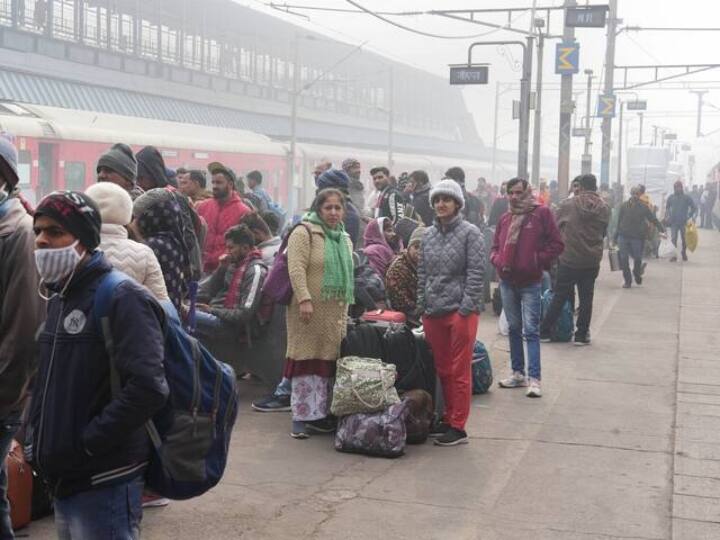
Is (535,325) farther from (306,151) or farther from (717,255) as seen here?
(306,151)

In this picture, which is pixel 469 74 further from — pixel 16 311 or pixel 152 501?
pixel 16 311

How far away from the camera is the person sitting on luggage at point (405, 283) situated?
822 centimetres

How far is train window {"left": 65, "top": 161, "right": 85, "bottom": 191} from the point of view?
67.0 ft

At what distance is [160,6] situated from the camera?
3875 centimetres

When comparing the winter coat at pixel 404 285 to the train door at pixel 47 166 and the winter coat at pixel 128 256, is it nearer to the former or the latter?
the winter coat at pixel 128 256

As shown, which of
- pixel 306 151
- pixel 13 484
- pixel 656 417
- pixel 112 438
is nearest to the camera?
pixel 112 438

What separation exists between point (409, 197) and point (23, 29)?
63.8ft

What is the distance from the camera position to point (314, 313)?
716cm

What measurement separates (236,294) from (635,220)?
10635mm

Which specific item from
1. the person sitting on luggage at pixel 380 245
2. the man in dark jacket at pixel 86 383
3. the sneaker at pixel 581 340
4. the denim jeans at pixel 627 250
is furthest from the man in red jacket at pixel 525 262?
the denim jeans at pixel 627 250

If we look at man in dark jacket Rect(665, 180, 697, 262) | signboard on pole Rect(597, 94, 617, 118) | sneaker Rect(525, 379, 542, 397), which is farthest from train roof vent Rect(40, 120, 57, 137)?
signboard on pole Rect(597, 94, 617, 118)

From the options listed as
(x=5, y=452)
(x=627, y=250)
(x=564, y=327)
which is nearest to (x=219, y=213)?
(x=564, y=327)

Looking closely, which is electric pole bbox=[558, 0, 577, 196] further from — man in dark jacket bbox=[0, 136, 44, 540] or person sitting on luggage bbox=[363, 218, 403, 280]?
man in dark jacket bbox=[0, 136, 44, 540]

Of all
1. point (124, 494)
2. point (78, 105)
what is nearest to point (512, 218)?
point (124, 494)
